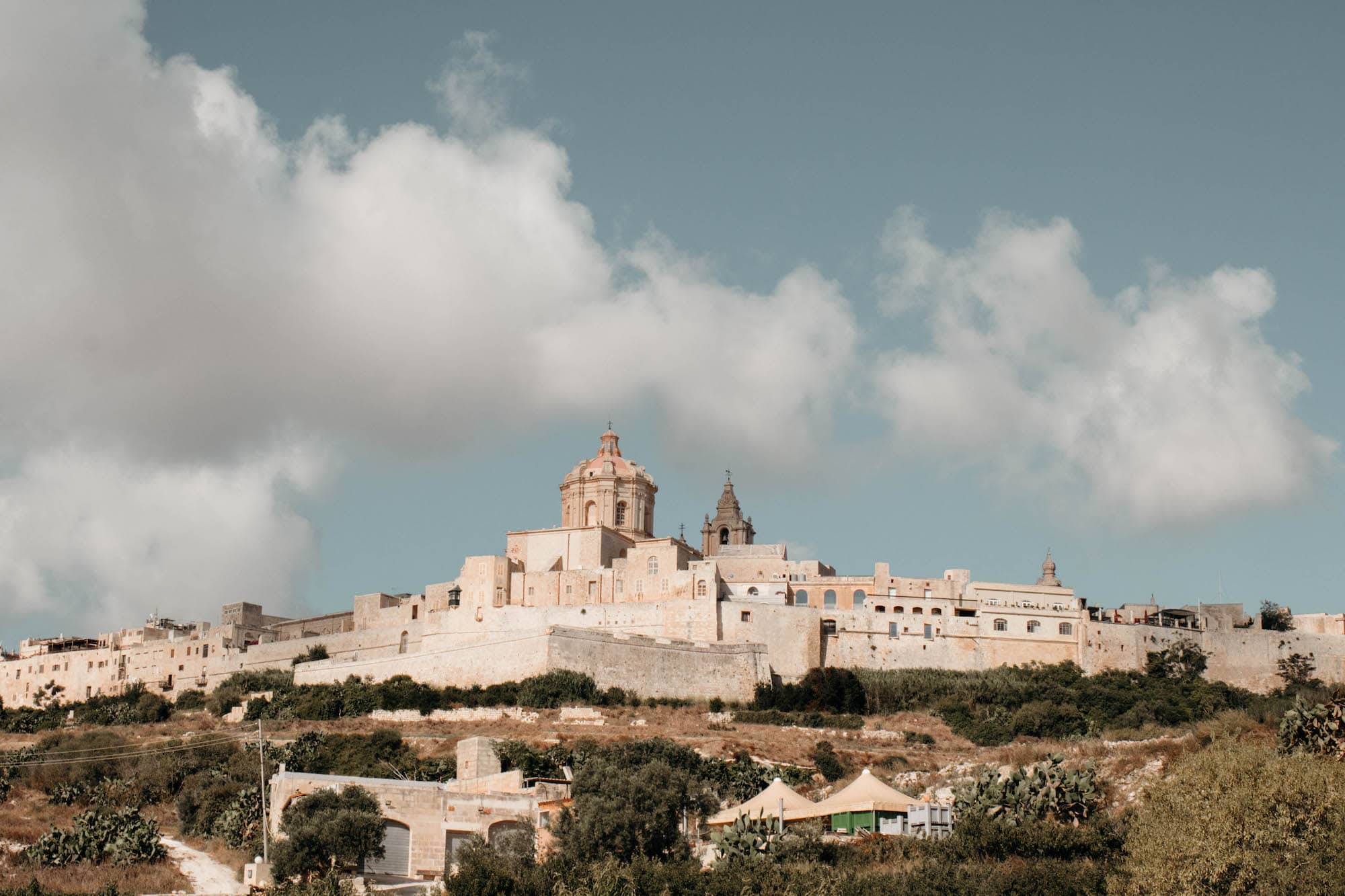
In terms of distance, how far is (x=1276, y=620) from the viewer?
62531 mm

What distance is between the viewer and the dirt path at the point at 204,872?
91.3 feet

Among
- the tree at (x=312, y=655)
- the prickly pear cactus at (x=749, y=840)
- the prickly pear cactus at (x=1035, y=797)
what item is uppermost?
the tree at (x=312, y=655)

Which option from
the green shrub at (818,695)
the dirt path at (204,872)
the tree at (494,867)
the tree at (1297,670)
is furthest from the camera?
the tree at (1297,670)

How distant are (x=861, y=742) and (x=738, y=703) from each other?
26.2 feet

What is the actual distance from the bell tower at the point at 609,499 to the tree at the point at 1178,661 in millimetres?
20821

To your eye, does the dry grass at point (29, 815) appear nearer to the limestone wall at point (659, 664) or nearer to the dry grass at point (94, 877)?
the dry grass at point (94, 877)

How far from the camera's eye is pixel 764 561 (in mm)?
64312

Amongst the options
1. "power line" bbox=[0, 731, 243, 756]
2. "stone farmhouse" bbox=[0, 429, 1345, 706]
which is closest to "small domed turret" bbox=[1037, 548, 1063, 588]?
"stone farmhouse" bbox=[0, 429, 1345, 706]

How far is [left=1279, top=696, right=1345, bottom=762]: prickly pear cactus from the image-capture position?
26359 millimetres

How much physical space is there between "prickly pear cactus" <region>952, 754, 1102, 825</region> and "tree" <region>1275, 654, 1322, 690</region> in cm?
3478

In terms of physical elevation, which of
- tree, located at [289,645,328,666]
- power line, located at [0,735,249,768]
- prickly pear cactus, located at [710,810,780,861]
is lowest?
prickly pear cactus, located at [710,810,780,861]

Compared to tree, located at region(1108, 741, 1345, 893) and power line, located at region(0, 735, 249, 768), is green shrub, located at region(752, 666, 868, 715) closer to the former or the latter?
power line, located at region(0, 735, 249, 768)

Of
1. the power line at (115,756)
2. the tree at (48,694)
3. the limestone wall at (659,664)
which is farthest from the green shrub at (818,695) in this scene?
the tree at (48,694)

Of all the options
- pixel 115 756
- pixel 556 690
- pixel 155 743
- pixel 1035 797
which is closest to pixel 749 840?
pixel 1035 797
